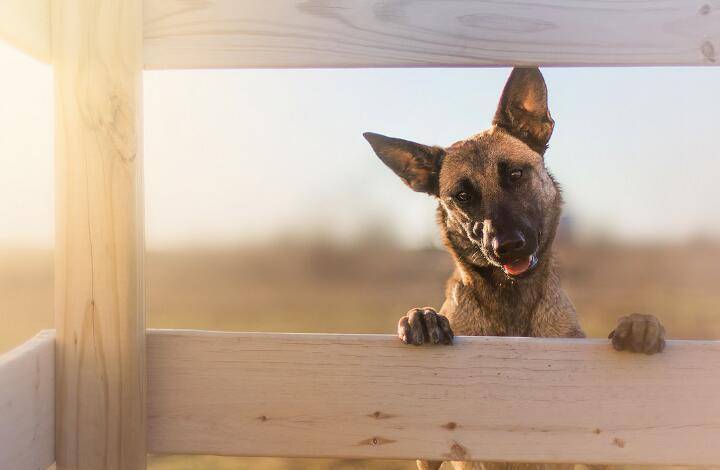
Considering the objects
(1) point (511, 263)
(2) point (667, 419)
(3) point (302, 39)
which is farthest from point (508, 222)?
(3) point (302, 39)

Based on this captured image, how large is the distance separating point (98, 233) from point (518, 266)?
1517mm

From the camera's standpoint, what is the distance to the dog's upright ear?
235 cm

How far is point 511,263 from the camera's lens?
242cm

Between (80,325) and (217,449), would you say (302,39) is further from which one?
(217,449)

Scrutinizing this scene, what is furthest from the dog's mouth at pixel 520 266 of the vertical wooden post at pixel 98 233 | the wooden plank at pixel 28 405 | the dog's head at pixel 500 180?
the wooden plank at pixel 28 405

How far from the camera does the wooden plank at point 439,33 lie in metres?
1.64

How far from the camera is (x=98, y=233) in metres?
1.64

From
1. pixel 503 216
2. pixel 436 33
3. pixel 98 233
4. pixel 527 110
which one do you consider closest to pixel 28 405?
pixel 98 233

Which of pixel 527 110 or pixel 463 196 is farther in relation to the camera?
pixel 463 196

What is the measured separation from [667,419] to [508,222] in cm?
93

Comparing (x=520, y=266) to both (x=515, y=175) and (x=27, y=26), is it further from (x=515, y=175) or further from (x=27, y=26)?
(x=27, y=26)

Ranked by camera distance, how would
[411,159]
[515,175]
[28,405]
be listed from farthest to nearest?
[411,159] → [515,175] → [28,405]

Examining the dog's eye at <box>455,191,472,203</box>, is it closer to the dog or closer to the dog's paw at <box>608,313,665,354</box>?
the dog

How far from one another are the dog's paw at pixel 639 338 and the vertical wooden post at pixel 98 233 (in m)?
1.28
